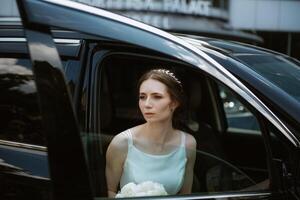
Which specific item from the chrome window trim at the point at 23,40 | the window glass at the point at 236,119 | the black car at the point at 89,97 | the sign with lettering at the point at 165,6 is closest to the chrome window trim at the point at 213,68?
the black car at the point at 89,97

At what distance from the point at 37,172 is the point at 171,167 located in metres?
0.54

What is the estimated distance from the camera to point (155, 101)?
2348 mm

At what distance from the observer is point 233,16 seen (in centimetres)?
2092

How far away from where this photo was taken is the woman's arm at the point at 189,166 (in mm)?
2255

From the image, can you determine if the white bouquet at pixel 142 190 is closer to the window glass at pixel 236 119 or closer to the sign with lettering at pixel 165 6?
the window glass at pixel 236 119

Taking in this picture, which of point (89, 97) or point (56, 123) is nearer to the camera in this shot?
point (56, 123)

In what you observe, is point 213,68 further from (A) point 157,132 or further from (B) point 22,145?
(B) point 22,145

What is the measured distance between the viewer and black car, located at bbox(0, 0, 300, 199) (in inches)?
74.0

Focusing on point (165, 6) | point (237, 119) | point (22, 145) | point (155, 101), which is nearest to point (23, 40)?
point (22, 145)

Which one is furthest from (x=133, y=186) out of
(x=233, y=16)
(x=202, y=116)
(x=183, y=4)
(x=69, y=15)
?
(x=233, y=16)

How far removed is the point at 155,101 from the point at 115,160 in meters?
0.29

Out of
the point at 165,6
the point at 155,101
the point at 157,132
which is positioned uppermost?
the point at 155,101

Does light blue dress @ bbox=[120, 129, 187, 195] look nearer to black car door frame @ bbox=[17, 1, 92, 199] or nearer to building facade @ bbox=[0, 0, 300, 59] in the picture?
black car door frame @ bbox=[17, 1, 92, 199]

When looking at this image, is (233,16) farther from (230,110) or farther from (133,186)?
(133,186)
